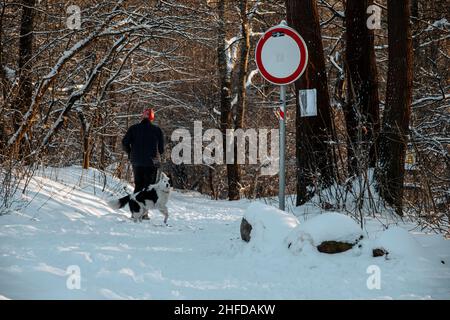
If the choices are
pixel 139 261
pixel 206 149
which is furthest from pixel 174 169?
pixel 139 261

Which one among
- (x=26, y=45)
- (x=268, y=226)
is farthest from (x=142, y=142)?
(x=26, y=45)

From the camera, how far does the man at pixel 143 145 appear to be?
9.38 metres

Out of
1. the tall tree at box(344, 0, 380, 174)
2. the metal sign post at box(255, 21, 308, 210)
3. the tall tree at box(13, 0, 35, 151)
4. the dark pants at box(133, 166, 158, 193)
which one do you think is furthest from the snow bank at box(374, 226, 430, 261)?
the tall tree at box(13, 0, 35, 151)

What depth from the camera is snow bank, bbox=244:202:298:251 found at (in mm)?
5410

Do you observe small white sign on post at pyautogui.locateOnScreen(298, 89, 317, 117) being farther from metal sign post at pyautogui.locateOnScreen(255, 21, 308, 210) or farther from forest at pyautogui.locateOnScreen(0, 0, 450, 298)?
metal sign post at pyautogui.locateOnScreen(255, 21, 308, 210)

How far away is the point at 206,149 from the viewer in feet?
82.0

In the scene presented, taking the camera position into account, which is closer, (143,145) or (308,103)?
(308,103)

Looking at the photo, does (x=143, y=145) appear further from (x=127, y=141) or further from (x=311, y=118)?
(x=311, y=118)

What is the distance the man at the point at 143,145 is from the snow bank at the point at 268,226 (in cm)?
369

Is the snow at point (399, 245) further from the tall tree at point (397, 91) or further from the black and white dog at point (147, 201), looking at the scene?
the black and white dog at point (147, 201)

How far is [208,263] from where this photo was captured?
5.23m

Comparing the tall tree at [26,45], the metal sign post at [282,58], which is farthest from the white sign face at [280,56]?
the tall tree at [26,45]

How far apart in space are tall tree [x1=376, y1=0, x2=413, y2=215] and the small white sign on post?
1644 mm

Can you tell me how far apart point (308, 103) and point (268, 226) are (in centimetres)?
296
